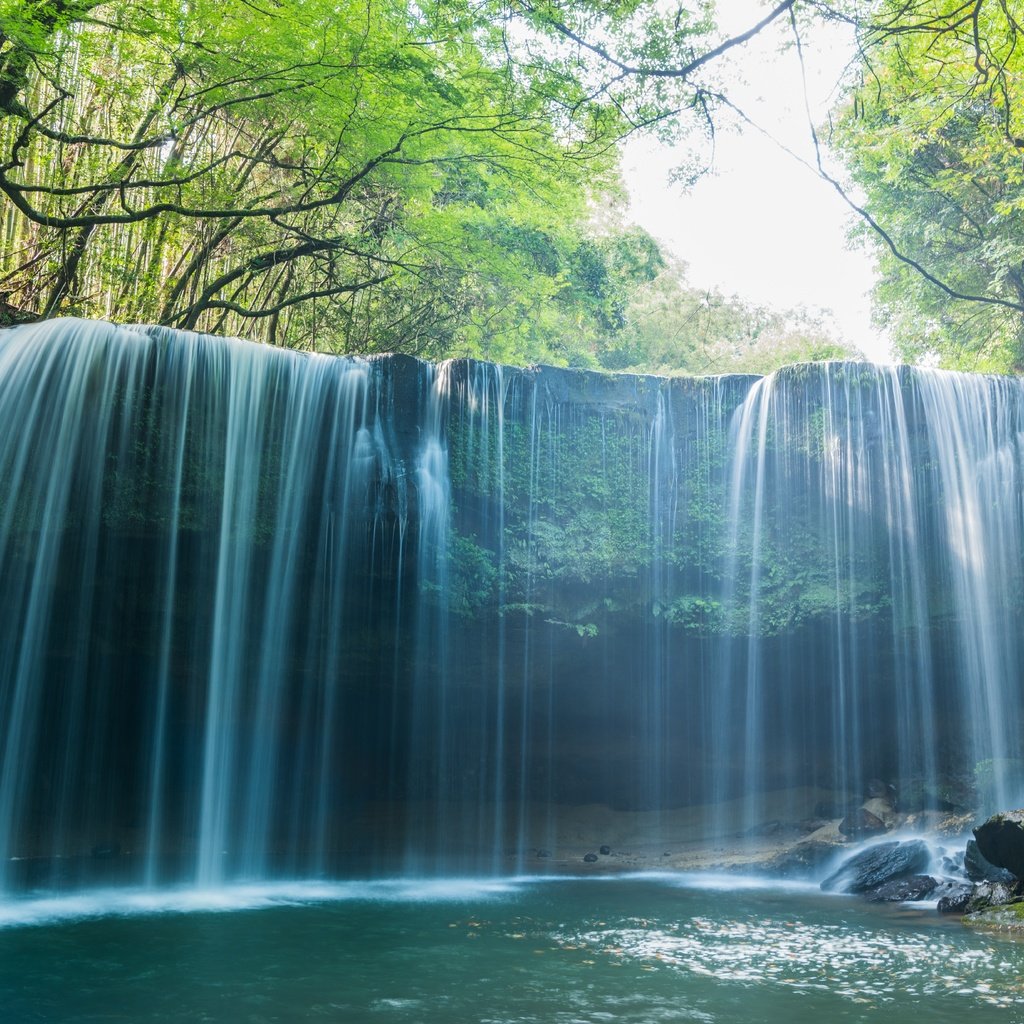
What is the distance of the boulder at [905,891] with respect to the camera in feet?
31.5

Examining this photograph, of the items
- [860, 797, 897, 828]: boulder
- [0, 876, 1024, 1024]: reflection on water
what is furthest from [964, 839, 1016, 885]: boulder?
[860, 797, 897, 828]: boulder

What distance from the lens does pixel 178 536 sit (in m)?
11.0

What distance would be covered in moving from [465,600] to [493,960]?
5.91 meters

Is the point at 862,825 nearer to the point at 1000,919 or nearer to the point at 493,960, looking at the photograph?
the point at 1000,919

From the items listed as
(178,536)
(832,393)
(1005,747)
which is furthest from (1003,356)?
(178,536)

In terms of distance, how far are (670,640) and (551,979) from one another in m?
7.42

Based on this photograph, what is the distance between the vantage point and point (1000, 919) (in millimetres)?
8242

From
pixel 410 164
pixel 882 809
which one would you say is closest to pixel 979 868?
pixel 882 809

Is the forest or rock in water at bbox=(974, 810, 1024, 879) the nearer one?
the forest

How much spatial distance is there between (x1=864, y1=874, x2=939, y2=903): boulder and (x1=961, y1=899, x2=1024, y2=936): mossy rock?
98 cm

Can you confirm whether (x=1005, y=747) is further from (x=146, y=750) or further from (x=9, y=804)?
(x=9, y=804)

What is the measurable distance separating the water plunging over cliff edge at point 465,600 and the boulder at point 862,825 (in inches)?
23.7

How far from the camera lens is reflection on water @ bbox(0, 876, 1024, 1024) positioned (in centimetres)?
552

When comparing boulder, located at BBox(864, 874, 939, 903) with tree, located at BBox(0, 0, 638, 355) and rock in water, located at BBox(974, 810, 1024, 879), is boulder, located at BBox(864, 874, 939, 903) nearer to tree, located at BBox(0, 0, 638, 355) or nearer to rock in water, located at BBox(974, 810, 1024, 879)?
rock in water, located at BBox(974, 810, 1024, 879)
